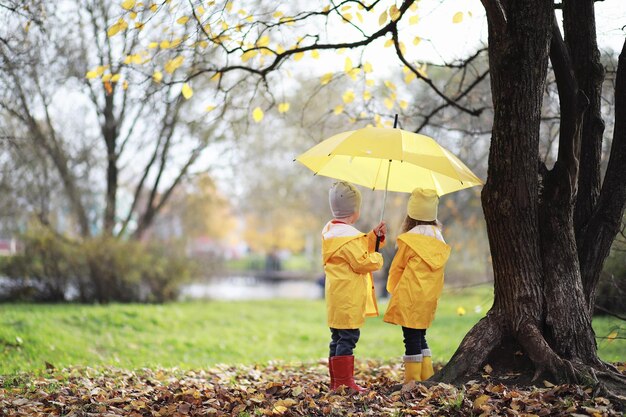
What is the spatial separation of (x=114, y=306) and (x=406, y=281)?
8492 millimetres

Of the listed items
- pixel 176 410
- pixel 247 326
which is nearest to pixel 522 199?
pixel 176 410

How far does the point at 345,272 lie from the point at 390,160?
0.89m

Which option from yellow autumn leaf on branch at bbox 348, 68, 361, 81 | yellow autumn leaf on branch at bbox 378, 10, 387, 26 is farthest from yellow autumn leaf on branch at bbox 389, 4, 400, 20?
yellow autumn leaf on branch at bbox 348, 68, 361, 81

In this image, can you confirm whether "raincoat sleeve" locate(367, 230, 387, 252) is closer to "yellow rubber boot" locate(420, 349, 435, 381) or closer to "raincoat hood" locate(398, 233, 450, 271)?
"raincoat hood" locate(398, 233, 450, 271)

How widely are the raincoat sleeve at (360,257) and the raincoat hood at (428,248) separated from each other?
322mm

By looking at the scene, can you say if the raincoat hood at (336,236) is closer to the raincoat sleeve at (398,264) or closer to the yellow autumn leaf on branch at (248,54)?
the raincoat sleeve at (398,264)

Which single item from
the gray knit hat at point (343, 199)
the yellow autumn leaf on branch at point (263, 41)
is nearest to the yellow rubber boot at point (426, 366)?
the gray knit hat at point (343, 199)

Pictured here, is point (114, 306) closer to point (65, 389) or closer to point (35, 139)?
point (35, 139)

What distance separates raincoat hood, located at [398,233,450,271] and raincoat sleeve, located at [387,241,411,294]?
0.07 metres

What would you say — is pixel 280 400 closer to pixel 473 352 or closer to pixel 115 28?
pixel 473 352

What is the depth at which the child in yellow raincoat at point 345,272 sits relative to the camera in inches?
185

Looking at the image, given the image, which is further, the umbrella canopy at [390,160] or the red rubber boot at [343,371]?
the red rubber boot at [343,371]

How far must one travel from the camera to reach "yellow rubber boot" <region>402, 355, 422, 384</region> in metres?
4.98

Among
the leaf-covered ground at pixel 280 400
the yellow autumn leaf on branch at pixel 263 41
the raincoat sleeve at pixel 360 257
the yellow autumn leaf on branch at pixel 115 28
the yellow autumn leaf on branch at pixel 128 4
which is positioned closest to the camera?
the leaf-covered ground at pixel 280 400
